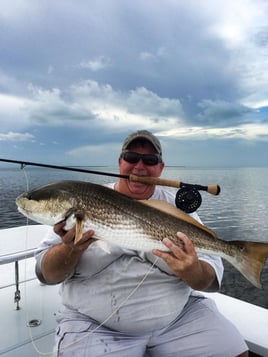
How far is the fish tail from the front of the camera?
2.46 metres

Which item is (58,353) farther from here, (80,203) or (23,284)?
(23,284)

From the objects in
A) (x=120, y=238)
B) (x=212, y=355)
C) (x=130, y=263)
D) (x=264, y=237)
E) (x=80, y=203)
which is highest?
(x=80, y=203)

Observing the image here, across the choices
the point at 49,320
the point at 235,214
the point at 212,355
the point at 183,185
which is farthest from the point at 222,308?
the point at 235,214

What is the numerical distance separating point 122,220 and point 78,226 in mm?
332

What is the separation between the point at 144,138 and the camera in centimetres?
306

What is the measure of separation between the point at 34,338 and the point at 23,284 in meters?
1.18

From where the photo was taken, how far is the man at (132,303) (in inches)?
97.5

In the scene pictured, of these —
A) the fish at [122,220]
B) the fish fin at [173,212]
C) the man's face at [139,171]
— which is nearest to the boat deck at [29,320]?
the fish at [122,220]

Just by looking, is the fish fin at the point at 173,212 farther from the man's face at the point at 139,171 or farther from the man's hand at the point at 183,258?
the man's face at the point at 139,171

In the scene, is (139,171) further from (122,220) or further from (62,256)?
(62,256)

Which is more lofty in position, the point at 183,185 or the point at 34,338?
the point at 183,185

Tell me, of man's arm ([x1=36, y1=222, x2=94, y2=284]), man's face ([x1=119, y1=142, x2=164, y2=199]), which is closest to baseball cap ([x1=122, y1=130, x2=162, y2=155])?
man's face ([x1=119, y1=142, x2=164, y2=199])

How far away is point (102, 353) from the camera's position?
236 centimetres

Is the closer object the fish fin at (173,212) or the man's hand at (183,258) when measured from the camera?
the man's hand at (183,258)
